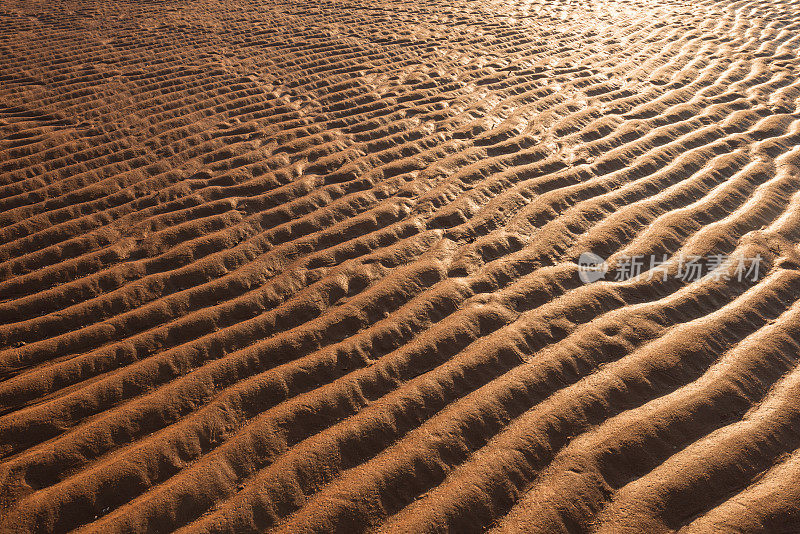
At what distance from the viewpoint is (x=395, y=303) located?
2.45 m

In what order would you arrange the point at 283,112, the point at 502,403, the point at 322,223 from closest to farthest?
the point at 502,403
the point at 322,223
the point at 283,112

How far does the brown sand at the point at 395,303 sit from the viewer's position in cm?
176

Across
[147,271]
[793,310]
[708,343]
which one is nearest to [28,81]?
[147,271]

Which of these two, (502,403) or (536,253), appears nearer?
(502,403)

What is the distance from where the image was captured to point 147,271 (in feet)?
8.66

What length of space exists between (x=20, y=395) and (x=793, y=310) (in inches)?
130

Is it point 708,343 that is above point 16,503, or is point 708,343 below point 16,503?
above

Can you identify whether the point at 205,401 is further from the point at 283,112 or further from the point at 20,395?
the point at 283,112

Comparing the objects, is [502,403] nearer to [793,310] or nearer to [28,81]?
[793,310]

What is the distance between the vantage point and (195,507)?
1704 millimetres

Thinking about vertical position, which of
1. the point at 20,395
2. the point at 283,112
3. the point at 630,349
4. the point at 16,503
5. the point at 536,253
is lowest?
the point at 16,503

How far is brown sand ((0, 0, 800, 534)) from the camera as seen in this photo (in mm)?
1759

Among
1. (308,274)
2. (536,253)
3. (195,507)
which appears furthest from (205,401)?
(536,253)

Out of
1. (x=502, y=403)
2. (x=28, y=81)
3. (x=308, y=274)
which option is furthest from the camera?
(x=28, y=81)
